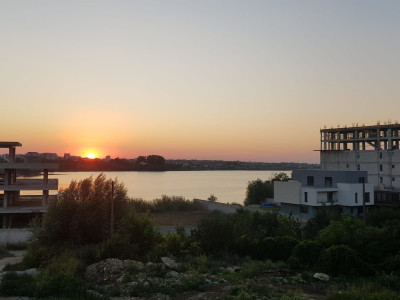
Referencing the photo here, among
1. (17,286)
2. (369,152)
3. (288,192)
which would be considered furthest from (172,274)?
(369,152)

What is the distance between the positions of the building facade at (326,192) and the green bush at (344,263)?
34.1 metres

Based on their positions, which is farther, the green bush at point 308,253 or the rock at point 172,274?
the green bush at point 308,253

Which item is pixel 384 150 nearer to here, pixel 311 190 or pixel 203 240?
pixel 311 190

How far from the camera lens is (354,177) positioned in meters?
53.5

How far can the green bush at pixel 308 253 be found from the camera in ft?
60.6

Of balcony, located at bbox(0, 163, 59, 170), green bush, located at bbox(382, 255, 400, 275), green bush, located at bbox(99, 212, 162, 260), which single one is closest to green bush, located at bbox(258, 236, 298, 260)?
green bush, located at bbox(382, 255, 400, 275)

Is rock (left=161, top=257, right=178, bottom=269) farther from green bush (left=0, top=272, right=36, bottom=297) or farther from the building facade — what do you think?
the building facade

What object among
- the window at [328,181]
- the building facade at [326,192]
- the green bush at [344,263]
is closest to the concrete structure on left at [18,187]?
the building facade at [326,192]

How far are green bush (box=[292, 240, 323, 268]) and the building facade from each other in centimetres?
3311

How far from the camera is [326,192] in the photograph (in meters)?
52.1

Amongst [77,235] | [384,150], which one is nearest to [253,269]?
[77,235]

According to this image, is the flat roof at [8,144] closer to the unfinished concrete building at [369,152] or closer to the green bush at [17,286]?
the green bush at [17,286]

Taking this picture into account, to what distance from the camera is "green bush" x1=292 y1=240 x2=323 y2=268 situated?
60.6ft

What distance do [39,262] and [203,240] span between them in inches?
336
